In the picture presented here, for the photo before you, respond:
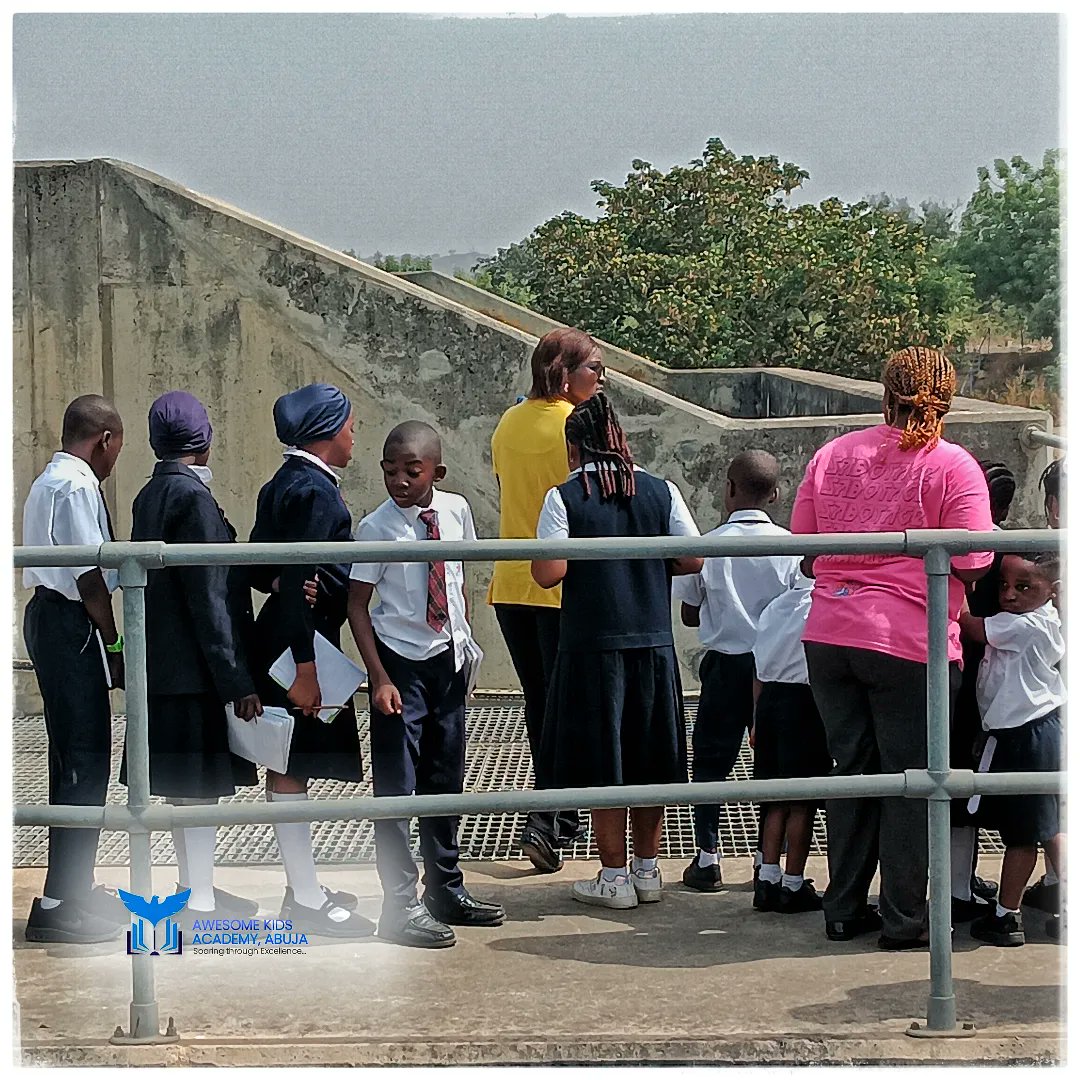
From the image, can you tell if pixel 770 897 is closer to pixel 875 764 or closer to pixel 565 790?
pixel 875 764

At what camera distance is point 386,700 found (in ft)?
13.4

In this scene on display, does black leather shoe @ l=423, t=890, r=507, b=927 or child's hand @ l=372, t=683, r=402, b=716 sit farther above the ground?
child's hand @ l=372, t=683, r=402, b=716

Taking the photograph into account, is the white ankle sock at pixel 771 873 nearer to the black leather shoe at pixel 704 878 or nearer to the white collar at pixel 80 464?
the black leather shoe at pixel 704 878

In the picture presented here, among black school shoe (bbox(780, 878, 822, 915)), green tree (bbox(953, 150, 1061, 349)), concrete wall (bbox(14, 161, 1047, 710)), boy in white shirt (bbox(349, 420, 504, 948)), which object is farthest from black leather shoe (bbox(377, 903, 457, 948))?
green tree (bbox(953, 150, 1061, 349))

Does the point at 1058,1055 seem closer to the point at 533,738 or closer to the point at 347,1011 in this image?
the point at 347,1011

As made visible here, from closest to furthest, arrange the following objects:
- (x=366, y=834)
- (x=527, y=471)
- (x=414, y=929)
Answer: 1. (x=414, y=929)
2. (x=527, y=471)
3. (x=366, y=834)

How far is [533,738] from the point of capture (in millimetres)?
5070

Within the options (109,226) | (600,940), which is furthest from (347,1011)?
(109,226)

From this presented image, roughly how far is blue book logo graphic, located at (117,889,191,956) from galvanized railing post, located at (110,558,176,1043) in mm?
33

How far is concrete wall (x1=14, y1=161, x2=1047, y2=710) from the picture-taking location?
24.3 ft

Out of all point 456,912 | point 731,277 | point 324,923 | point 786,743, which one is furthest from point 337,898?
point 731,277

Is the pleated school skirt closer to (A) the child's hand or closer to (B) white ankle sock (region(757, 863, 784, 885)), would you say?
(B) white ankle sock (region(757, 863, 784, 885))

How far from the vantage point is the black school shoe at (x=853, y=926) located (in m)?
4.11

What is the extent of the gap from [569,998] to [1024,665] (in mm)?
1369
